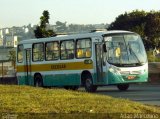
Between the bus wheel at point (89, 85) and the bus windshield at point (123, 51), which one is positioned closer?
the bus windshield at point (123, 51)

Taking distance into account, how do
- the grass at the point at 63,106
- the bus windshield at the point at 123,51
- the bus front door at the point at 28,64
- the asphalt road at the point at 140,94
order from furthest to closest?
the bus front door at the point at 28,64 → the bus windshield at the point at 123,51 → the asphalt road at the point at 140,94 → the grass at the point at 63,106

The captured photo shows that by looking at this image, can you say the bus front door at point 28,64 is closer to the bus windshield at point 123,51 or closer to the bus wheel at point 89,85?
the bus wheel at point 89,85

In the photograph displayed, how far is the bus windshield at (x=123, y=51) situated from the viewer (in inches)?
1095

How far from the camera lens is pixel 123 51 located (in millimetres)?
28031

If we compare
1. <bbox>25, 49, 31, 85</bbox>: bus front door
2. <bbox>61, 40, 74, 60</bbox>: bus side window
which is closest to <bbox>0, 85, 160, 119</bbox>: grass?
<bbox>61, 40, 74, 60</bbox>: bus side window

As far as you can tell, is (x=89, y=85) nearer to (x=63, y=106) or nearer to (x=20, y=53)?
(x=20, y=53)

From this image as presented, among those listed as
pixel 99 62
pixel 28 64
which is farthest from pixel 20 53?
pixel 99 62

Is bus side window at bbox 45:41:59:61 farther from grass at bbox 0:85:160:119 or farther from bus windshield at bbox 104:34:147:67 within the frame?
grass at bbox 0:85:160:119

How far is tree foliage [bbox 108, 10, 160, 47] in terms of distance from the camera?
100887 millimetres

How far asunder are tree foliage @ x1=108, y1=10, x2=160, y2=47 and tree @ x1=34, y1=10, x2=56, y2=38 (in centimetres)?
5258

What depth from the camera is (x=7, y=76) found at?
47781 mm

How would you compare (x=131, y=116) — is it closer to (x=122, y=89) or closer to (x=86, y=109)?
(x=86, y=109)

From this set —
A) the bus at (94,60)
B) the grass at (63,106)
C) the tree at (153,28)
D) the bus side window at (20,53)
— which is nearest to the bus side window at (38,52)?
the bus at (94,60)

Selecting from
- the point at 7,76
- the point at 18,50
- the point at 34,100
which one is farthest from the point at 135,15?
the point at 34,100
